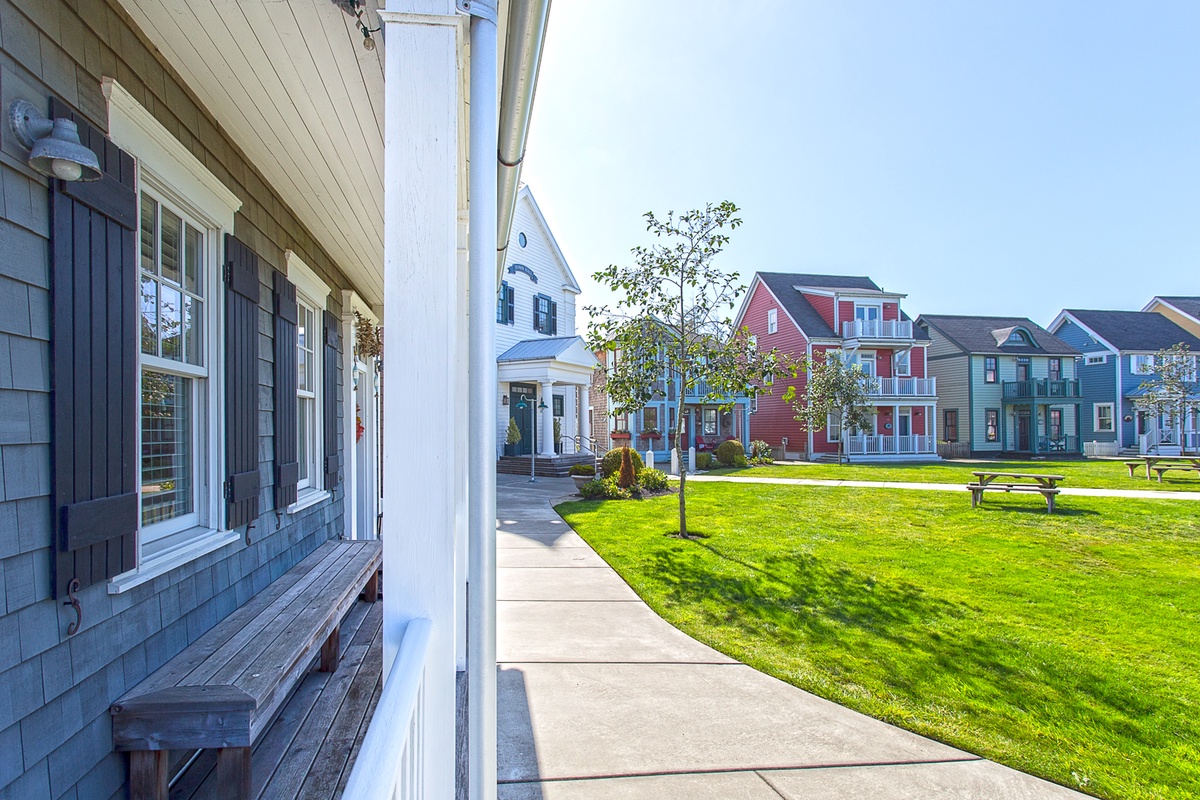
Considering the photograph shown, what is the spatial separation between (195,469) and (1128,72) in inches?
754

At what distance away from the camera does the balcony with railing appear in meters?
24.3

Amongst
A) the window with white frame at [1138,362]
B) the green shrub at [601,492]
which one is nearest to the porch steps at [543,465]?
the green shrub at [601,492]

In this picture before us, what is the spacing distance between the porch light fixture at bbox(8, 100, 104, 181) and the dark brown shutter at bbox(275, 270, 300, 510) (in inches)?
78.4

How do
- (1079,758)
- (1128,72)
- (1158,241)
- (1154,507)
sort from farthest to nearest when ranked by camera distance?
(1158,241) < (1128,72) < (1154,507) < (1079,758)

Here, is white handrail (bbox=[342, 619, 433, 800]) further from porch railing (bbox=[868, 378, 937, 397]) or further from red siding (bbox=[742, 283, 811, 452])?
porch railing (bbox=[868, 378, 937, 397])

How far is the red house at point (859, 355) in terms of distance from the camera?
79.0 ft

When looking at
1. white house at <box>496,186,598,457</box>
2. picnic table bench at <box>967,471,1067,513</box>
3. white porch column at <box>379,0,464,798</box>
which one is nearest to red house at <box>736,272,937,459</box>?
white house at <box>496,186,598,457</box>

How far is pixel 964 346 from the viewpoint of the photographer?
1064 inches

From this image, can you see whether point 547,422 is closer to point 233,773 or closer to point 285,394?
point 285,394

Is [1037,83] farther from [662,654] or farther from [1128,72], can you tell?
[662,654]

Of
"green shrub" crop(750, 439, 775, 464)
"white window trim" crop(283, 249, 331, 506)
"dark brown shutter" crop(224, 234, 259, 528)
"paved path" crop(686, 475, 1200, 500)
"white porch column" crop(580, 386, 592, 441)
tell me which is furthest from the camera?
"green shrub" crop(750, 439, 775, 464)

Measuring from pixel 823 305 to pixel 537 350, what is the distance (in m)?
14.5

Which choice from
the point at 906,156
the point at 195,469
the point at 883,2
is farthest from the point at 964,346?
the point at 195,469

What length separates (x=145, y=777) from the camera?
192cm
